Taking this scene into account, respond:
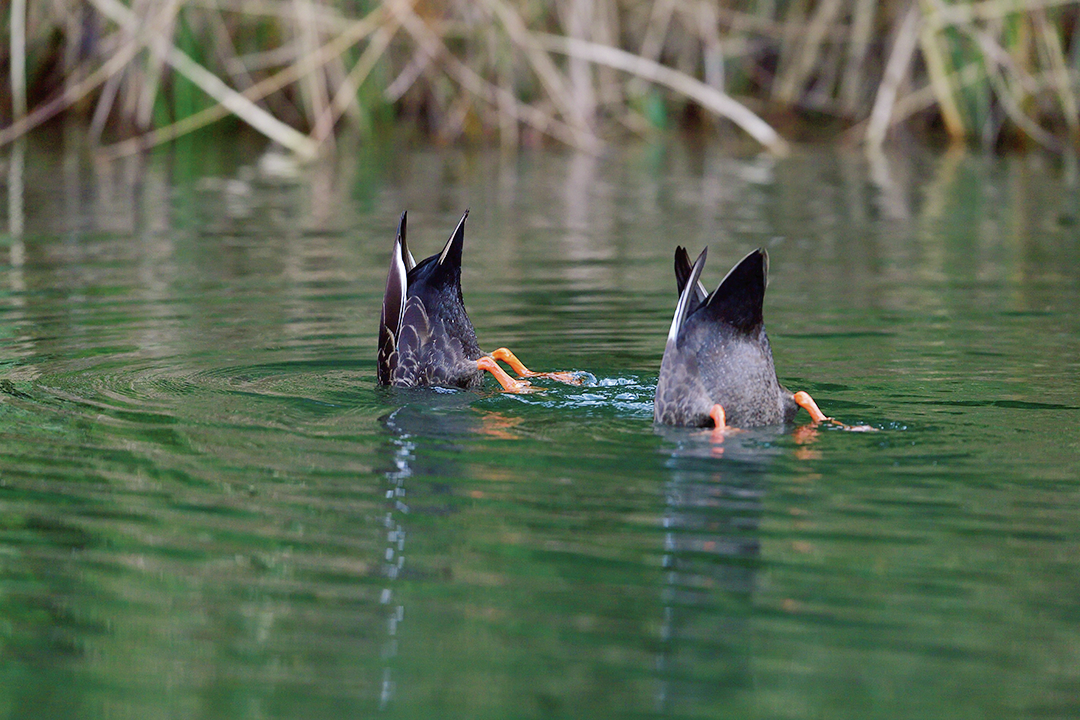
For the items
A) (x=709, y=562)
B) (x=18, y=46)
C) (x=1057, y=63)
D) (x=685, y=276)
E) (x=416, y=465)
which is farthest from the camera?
(x=1057, y=63)

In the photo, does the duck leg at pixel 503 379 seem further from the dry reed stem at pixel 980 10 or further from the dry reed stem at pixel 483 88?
the dry reed stem at pixel 980 10

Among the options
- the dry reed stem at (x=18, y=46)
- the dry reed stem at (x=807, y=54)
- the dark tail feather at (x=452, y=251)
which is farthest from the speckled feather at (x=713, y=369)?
the dry reed stem at (x=807, y=54)

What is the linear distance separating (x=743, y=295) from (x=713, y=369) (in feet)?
1.22

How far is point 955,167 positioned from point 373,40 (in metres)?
5.47

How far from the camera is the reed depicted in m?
13.4

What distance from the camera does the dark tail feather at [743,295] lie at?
499 cm

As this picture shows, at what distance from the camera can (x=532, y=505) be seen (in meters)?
4.54

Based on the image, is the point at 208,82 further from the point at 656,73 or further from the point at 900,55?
the point at 900,55

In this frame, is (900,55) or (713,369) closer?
(713,369)

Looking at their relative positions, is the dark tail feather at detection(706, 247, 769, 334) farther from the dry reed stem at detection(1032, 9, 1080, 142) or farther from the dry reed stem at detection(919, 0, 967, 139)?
the dry reed stem at detection(1032, 9, 1080, 142)

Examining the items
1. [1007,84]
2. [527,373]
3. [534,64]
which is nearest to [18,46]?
[534,64]

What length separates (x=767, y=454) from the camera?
5102 millimetres

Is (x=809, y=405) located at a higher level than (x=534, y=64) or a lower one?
lower

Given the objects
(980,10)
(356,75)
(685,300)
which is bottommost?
(685,300)
